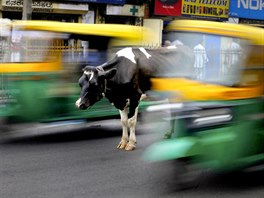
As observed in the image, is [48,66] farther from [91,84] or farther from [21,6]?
[21,6]

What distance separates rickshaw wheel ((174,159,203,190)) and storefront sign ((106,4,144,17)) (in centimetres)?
1675

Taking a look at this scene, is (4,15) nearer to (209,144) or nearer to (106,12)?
(106,12)

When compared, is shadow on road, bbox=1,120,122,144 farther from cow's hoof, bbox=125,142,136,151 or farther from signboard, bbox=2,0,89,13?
signboard, bbox=2,0,89,13

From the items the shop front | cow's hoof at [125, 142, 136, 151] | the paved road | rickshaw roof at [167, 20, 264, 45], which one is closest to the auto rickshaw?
rickshaw roof at [167, 20, 264, 45]

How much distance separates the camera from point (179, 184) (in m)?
6.46

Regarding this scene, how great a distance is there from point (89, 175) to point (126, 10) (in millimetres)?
16682

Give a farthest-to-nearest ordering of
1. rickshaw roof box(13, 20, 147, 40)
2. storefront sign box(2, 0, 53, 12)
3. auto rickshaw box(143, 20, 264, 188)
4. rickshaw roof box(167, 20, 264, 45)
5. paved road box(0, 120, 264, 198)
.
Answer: storefront sign box(2, 0, 53, 12)
rickshaw roof box(13, 20, 147, 40)
paved road box(0, 120, 264, 198)
rickshaw roof box(167, 20, 264, 45)
auto rickshaw box(143, 20, 264, 188)

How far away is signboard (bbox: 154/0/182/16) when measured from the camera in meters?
24.2

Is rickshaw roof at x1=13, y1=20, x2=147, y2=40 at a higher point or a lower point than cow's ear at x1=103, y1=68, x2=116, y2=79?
higher

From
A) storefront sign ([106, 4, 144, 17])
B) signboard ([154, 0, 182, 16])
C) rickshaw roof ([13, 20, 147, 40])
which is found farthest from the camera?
signboard ([154, 0, 182, 16])

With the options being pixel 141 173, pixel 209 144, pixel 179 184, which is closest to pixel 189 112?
pixel 209 144

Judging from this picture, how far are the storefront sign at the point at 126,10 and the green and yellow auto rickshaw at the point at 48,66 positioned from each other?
12750mm

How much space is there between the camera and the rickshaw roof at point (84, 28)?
31.1 ft

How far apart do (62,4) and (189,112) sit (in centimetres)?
1567
